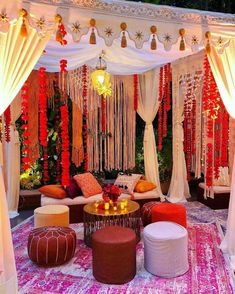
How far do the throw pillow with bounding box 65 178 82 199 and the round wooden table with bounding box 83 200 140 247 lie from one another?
0.94 meters

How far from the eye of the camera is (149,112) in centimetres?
622

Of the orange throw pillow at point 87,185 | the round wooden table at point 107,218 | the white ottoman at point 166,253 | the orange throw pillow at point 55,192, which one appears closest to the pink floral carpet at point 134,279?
the white ottoman at point 166,253

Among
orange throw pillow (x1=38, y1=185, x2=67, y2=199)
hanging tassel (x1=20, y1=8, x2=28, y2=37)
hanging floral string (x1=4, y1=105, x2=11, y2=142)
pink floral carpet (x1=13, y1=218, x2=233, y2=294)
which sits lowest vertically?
pink floral carpet (x1=13, y1=218, x2=233, y2=294)

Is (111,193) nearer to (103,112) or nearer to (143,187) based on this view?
(143,187)

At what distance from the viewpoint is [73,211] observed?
4883mm

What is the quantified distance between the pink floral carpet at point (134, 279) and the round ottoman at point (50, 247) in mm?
89

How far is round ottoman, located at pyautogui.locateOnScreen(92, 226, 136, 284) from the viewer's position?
9.96 ft

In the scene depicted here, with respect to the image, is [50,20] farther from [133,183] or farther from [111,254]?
[133,183]

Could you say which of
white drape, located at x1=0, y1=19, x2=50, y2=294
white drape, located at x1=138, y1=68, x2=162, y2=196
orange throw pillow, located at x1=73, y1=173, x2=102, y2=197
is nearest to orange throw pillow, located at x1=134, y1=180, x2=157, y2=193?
orange throw pillow, located at x1=73, y1=173, x2=102, y2=197

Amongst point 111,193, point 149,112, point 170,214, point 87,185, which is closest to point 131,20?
point 111,193

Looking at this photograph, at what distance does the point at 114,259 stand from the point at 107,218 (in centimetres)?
90

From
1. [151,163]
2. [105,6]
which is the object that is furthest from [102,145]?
[105,6]

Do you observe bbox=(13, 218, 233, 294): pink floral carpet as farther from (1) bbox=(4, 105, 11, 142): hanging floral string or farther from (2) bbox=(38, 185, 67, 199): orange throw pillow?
(1) bbox=(4, 105, 11, 142): hanging floral string

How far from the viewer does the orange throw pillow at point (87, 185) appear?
16.6 feet
